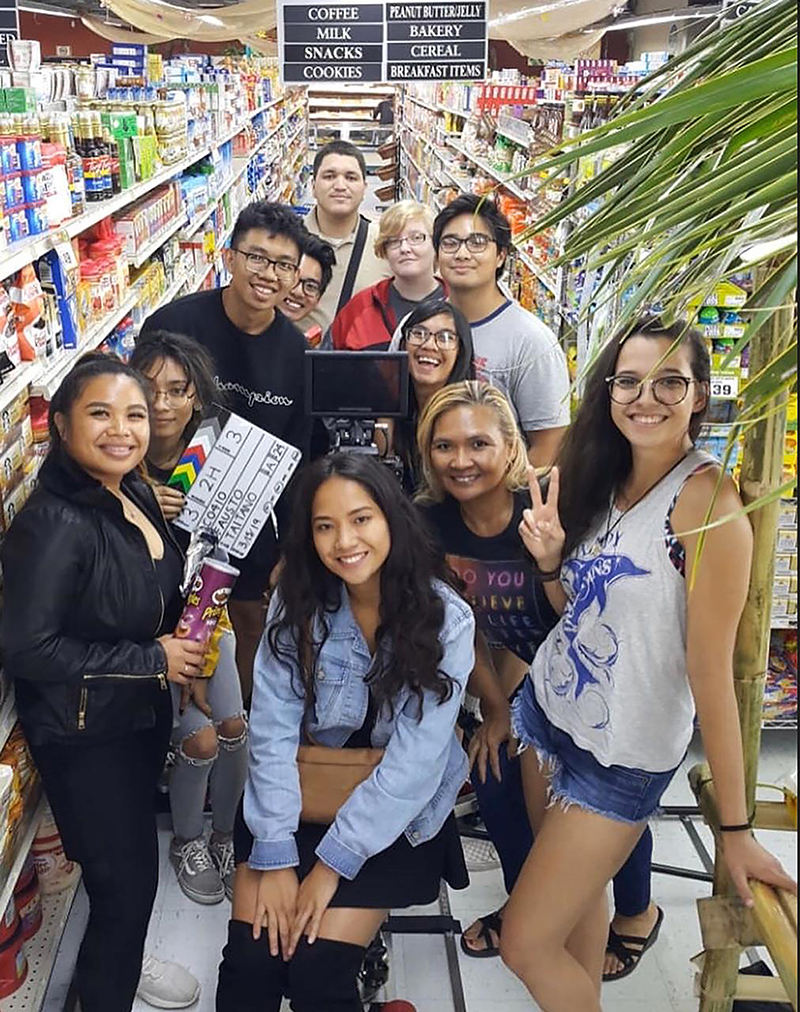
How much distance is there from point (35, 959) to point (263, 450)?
1.17 m

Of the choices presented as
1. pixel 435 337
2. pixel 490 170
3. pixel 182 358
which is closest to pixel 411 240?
pixel 435 337

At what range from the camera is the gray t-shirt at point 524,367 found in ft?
8.63

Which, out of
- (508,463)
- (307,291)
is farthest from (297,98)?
(508,463)

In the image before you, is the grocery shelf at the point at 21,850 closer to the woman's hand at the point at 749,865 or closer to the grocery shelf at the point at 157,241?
the woman's hand at the point at 749,865

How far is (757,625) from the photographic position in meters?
1.45

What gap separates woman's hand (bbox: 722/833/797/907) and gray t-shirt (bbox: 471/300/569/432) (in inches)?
56.2

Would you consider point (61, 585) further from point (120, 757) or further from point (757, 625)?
point (757, 625)

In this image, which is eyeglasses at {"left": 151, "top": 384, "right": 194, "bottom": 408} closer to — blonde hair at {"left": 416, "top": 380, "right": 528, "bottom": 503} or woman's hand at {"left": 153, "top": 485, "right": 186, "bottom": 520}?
woman's hand at {"left": 153, "top": 485, "right": 186, "bottom": 520}

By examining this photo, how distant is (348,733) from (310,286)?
165 centimetres

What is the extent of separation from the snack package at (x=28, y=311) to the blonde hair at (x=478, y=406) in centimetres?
89

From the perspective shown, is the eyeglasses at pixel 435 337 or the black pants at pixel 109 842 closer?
the black pants at pixel 109 842

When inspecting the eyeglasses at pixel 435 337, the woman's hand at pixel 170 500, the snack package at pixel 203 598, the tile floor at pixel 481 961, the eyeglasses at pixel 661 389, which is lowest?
the tile floor at pixel 481 961

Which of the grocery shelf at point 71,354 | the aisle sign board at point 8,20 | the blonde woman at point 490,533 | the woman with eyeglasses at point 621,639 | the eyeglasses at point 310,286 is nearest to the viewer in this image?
the woman with eyeglasses at point 621,639

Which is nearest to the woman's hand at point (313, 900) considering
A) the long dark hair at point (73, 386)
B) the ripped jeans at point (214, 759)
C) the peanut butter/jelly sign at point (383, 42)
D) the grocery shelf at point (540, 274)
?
the ripped jeans at point (214, 759)
